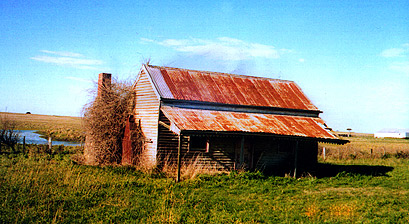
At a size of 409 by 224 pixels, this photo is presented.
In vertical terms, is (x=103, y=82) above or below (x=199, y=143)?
above

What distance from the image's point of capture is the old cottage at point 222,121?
17.8m

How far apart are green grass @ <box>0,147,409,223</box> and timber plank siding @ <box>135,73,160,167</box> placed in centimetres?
177

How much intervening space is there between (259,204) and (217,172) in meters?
6.69

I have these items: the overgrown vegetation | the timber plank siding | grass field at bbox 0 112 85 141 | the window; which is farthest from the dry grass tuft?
the window

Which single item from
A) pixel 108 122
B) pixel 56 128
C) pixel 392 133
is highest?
pixel 392 133

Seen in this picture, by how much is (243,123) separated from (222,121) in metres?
1.17

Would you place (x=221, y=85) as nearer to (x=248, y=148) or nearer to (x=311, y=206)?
(x=248, y=148)

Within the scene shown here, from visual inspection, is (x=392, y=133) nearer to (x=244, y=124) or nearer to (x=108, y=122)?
(x=244, y=124)

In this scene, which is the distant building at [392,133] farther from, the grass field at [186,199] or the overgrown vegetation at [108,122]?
the overgrown vegetation at [108,122]

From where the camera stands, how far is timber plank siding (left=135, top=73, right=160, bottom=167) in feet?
59.2

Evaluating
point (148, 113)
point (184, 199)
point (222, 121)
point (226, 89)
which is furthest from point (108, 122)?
point (184, 199)

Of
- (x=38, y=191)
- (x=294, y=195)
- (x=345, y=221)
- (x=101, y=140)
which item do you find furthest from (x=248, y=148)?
(x=38, y=191)

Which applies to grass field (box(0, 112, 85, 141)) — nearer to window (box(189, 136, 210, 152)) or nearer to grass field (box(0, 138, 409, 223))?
window (box(189, 136, 210, 152))

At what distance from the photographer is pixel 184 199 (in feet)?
38.5
